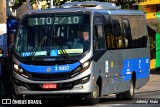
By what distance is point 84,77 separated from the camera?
1692 centimetres

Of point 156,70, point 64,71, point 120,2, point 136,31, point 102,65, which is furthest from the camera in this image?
point 156,70

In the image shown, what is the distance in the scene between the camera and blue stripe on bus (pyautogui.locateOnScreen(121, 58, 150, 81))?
66.7ft

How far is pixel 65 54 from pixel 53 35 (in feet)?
2.52

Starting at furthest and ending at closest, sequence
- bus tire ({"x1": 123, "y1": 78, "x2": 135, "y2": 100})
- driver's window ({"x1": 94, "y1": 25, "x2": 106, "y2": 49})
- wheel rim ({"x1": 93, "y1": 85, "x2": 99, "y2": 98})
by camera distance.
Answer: bus tire ({"x1": 123, "y1": 78, "x2": 135, "y2": 100}), driver's window ({"x1": 94, "y1": 25, "x2": 106, "y2": 49}), wheel rim ({"x1": 93, "y1": 85, "x2": 99, "y2": 98})

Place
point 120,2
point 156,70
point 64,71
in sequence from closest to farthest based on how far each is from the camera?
point 64,71, point 120,2, point 156,70

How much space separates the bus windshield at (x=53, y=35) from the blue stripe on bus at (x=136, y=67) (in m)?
3.17

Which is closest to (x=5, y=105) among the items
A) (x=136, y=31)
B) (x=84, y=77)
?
(x=84, y=77)

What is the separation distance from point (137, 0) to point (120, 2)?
1.19 metres

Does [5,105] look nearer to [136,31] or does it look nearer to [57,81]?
[57,81]

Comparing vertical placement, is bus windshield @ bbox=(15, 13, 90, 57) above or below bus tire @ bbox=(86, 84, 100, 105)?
above

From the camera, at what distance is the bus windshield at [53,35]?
1714 cm

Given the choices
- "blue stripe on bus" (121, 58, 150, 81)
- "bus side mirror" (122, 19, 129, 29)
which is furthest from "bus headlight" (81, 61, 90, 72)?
"bus side mirror" (122, 19, 129, 29)

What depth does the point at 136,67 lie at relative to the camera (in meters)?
21.5

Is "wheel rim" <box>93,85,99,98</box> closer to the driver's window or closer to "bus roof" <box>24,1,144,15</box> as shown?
the driver's window
